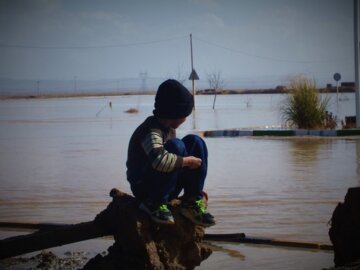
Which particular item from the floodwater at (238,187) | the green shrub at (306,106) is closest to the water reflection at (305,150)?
the floodwater at (238,187)

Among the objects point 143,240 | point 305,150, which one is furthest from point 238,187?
point 305,150

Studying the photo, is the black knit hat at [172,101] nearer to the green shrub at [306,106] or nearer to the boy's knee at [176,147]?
the boy's knee at [176,147]

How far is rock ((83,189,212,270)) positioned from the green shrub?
681 inches

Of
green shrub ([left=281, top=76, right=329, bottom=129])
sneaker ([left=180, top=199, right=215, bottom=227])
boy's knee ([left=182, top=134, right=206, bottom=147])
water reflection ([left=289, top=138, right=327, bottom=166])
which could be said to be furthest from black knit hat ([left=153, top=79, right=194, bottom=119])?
green shrub ([left=281, top=76, right=329, bottom=129])

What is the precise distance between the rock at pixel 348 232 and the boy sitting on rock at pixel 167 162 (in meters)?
0.94

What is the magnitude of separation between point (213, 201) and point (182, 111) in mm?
4031

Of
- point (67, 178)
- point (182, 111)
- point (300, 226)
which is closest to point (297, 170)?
point (67, 178)

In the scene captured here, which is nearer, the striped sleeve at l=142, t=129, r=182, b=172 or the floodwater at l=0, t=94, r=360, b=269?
the striped sleeve at l=142, t=129, r=182, b=172

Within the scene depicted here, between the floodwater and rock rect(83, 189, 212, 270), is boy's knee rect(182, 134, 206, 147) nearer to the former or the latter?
rock rect(83, 189, 212, 270)

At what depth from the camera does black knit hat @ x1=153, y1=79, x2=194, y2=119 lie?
4344mm

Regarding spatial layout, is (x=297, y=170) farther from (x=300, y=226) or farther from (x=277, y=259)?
(x=277, y=259)

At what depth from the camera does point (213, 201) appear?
8.29 meters

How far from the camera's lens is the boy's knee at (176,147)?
4.18m

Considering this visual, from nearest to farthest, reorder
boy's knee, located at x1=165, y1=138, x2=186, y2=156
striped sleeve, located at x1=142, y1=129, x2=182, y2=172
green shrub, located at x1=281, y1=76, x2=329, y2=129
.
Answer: striped sleeve, located at x1=142, y1=129, x2=182, y2=172 → boy's knee, located at x1=165, y1=138, x2=186, y2=156 → green shrub, located at x1=281, y1=76, x2=329, y2=129
